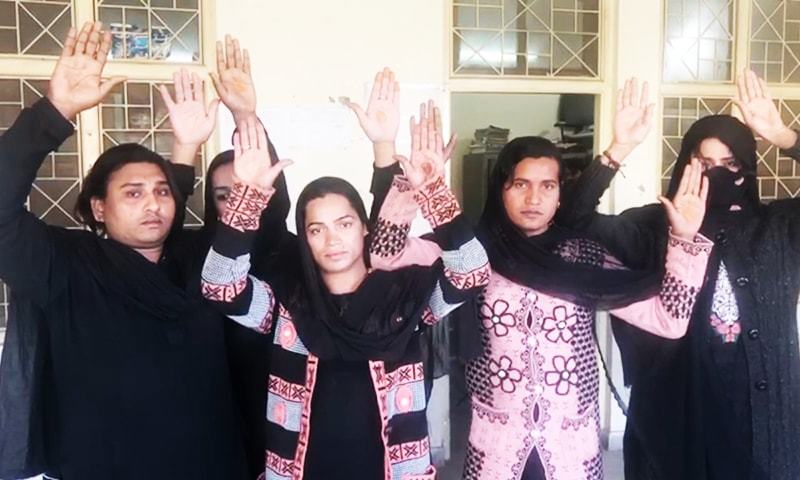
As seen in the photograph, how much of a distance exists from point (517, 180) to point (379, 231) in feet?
1.24

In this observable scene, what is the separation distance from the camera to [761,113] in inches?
70.2

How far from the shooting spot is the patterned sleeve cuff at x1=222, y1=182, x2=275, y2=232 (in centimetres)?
137

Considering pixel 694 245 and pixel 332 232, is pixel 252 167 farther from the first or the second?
pixel 694 245

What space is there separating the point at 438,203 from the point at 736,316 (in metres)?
0.87

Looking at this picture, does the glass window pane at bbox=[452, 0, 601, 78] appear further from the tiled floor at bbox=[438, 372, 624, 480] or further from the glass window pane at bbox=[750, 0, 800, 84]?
the tiled floor at bbox=[438, 372, 624, 480]

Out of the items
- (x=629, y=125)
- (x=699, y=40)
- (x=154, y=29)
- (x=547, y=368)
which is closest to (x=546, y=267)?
(x=547, y=368)

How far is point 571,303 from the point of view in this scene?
1.66 m

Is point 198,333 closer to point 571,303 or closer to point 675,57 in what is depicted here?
point 571,303

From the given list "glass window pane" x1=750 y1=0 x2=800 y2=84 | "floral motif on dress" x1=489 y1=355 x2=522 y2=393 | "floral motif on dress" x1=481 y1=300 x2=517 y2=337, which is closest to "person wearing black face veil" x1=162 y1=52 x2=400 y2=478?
"floral motif on dress" x1=481 y1=300 x2=517 y2=337

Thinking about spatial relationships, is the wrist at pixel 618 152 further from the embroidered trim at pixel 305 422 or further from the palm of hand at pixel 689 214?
the embroidered trim at pixel 305 422

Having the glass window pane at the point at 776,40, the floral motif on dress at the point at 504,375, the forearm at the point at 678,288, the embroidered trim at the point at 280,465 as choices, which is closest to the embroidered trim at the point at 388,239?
the floral motif on dress at the point at 504,375

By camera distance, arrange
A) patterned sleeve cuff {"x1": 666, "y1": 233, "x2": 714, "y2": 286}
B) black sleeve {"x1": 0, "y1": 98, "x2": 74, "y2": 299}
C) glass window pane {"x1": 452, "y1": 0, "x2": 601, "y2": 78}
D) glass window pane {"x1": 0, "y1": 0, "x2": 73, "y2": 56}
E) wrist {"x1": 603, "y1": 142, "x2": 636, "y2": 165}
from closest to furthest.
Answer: black sleeve {"x1": 0, "y1": 98, "x2": 74, "y2": 299}
patterned sleeve cuff {"x1": 666, "y1": 233, "x2": 714, "y2": 286}
wrist {"x1": 603, "y1": 142, "x2": 636, "y2": 165}
glass window pane {"x1": 0, "y1": 0, "x2": 73, "y2": 56}
glass window pane {"x1": 452, "y1": 0, "x2": 601, "y2": 78}

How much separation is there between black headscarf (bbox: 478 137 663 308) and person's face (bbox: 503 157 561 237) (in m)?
0.02

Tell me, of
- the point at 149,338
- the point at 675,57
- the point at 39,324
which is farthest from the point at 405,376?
the point at 675,57
